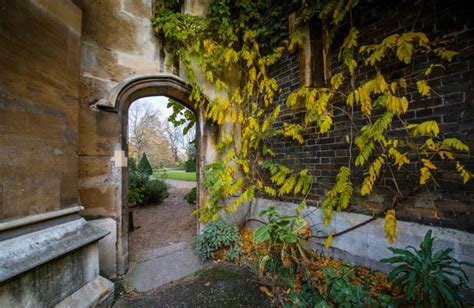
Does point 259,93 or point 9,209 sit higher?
point 259,93

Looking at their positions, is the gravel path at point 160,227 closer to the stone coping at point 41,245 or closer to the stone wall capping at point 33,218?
the stone coping at point 41,245

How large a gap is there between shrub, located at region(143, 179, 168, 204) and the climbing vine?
4.18 m

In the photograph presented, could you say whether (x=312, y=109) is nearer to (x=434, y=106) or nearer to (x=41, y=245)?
(x=434, y=106)

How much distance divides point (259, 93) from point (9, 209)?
12.4 feet

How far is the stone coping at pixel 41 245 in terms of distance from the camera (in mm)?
1568

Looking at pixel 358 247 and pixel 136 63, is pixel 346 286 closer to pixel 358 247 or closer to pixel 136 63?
pixel 358 247

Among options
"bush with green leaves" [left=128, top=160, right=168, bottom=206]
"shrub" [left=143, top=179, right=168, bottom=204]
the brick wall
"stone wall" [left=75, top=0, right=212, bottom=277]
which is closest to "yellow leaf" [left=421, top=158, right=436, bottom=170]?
the brick wall

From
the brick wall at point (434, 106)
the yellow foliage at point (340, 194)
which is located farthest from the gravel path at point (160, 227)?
the brick wall at point (434, 106)

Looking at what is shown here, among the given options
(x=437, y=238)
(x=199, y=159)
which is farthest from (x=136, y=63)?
(x=437, y=238)

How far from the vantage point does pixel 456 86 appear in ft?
6.97

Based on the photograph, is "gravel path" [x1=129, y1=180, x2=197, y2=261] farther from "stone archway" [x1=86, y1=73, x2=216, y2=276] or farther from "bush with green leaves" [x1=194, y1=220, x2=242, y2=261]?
"bush with green leaves" [x1=194, y1=220, x2=242, y2=261]

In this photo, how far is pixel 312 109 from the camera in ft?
9.46

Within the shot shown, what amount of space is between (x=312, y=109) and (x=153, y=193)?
652cm

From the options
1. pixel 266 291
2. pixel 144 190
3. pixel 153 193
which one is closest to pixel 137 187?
pixel 144 190
